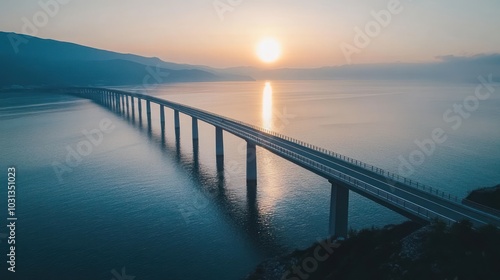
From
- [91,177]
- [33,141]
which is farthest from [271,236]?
[33,141]

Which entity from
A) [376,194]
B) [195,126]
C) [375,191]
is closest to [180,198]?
[375,191]

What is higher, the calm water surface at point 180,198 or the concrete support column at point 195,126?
the concrete support column at point 195,126

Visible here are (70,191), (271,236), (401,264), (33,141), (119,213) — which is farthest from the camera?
(33,141)

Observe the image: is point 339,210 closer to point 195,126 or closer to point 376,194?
point 376,194

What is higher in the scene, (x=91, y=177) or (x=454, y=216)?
(x=454, y=216)

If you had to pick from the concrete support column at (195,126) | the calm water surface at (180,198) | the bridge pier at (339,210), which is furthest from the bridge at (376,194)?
the concrete support column at (195,126)

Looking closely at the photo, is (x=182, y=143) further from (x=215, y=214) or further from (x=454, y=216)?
(x=454, y=216)

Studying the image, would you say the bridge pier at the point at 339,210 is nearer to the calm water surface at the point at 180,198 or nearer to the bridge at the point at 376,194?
the bridge at the point at 376,194

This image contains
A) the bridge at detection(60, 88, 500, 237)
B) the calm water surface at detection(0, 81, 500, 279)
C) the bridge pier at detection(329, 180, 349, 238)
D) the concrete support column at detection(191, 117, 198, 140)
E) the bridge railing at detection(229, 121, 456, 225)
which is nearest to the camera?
the bridge railing at detection(229, 121, 456, 225)

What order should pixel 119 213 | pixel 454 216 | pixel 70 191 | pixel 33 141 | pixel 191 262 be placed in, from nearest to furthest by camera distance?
pixel 454 216, pixel 191 262, pixel 119 213, pixel 70 191, pixel 33 141

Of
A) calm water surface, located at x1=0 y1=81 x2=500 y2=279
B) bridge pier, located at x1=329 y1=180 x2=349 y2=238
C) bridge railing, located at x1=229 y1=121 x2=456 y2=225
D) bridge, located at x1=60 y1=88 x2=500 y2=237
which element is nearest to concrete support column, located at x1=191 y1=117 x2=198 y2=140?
calm water surface, located at x1=0 y1=81 x2=500 y2=279

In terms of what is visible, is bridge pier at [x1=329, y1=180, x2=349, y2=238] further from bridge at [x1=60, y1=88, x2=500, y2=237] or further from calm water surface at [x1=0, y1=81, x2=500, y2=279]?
calm water surface at [x1=0, y1=81, x2=500, y2=279]
